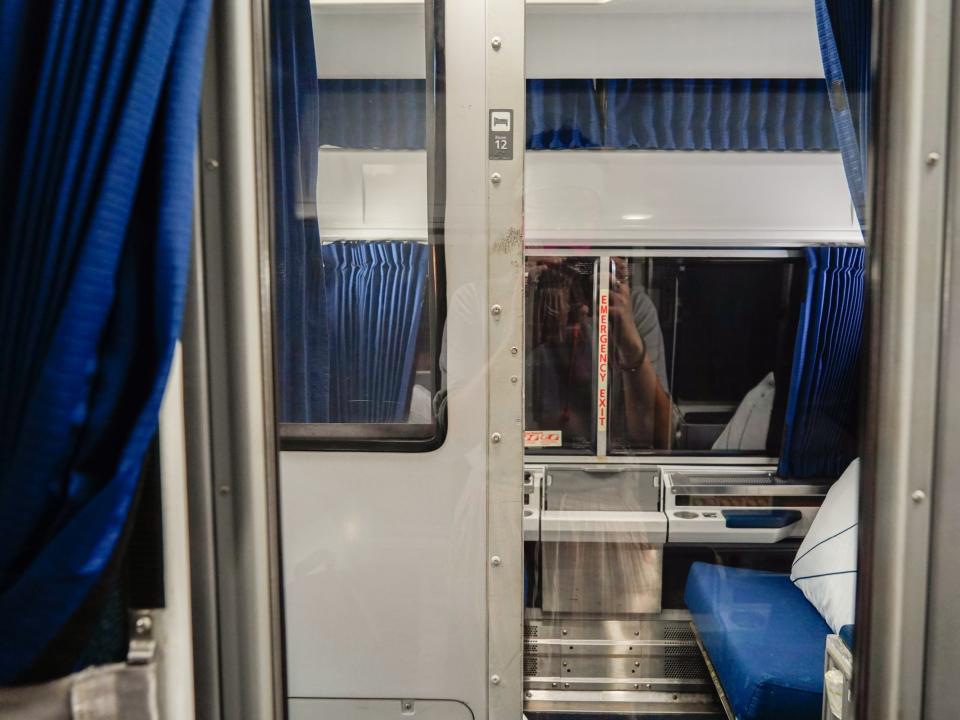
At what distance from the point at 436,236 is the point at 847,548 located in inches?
94.0

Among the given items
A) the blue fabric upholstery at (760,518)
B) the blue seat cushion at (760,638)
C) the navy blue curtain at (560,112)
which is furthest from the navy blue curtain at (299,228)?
the blue fabric upholstery at (760,518)

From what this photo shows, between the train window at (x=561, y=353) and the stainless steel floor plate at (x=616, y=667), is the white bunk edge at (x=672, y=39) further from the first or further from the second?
the stainless steel floor plate at (x=616, y=667)

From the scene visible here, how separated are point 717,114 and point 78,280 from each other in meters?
3.36

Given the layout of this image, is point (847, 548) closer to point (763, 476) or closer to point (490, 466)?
point (763, 476)

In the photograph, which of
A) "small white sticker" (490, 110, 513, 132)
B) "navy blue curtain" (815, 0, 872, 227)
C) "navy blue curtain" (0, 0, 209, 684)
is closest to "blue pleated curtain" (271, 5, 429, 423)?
"small white sticker" (490, 110, 513, 132)

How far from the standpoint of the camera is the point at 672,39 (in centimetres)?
315

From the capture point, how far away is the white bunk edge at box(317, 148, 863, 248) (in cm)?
346

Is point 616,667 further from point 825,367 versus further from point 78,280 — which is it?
point 78,280

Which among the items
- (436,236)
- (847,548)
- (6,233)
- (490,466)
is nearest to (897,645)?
(490,466)

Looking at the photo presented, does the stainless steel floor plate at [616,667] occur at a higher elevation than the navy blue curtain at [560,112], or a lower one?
lower

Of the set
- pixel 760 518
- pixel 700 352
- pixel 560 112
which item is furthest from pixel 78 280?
pixel 760 518

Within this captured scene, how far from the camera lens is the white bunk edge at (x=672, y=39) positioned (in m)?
2.99

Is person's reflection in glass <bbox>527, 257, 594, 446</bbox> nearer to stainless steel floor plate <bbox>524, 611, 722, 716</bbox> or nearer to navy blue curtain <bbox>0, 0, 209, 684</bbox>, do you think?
stainless steel floor plate <bbox>524, 611, 722, 716</bbox>

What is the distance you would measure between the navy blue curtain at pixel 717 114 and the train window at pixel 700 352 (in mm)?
647
